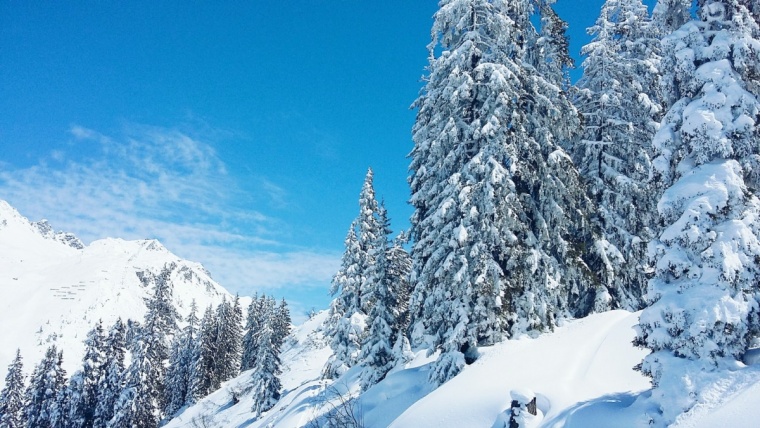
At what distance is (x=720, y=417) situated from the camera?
6.42 meters

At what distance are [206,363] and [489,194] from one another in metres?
58.1

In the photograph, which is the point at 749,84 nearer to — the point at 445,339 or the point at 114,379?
the point at 445,339

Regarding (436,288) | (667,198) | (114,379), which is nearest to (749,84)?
(667,198)

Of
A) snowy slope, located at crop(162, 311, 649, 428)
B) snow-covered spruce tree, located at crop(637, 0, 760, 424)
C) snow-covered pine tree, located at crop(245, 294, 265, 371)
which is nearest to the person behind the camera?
snow-covered spruce tree, located at crop(637, 0, 760, 424)

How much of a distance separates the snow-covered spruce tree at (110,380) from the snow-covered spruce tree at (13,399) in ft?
47.7

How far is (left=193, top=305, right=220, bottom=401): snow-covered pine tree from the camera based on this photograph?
57.4 m

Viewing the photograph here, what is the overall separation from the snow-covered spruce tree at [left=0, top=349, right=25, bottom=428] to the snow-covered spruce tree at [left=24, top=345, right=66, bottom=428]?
8.69 ft

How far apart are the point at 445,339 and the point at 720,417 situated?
7.93 metres

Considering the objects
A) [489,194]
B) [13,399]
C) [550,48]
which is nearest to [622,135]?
[550,48]

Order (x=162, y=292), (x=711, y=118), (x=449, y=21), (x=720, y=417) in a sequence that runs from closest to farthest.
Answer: (x=720, y=417)
(x=711, y=118)
(x=449, y=21)
(x=162, y=292)

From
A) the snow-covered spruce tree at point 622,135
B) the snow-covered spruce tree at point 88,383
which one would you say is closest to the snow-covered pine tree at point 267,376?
the snow-covered spruce tree at point 88,383

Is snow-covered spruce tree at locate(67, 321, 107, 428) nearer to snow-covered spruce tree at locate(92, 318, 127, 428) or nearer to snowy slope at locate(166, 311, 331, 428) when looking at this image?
snow-covered spruce tree at locate(92, 318, 127, 428)

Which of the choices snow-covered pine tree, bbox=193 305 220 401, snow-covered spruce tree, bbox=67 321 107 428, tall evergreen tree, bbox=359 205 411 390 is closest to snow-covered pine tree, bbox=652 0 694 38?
tall evergreen tree, bbox=359 205 411 390

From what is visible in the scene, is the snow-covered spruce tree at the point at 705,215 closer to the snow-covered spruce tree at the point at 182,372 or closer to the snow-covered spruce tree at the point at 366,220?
the snow-covered spruce tree at the point at 366,220
